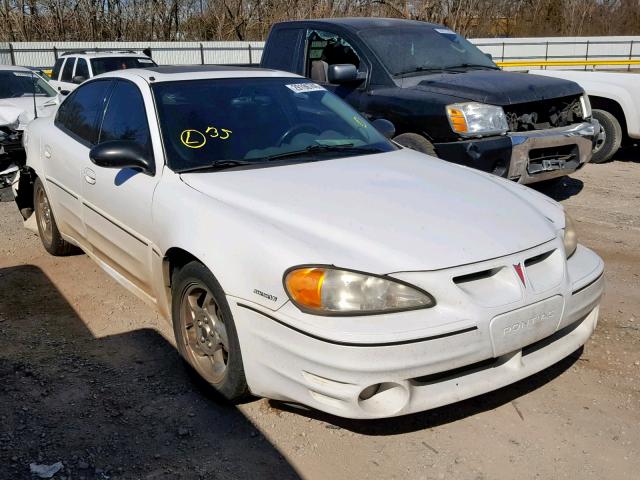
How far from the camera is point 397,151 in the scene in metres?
4.36

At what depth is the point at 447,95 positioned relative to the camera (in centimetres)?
621

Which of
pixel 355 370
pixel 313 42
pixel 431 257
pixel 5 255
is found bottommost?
pixel 5 255

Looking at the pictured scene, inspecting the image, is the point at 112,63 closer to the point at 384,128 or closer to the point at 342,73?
the point at 342,73

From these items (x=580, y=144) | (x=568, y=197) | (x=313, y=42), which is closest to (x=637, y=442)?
(x=580, y=144)

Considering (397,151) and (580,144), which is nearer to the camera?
(397,151)

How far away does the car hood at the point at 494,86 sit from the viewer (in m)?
6.16

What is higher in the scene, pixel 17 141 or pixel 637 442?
pixel 17 141

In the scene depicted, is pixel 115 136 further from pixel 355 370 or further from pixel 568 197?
pixel 568 197

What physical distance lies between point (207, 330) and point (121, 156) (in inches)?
43.7

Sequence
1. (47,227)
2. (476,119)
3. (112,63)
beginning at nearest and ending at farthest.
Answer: (47,227) → (476,119) → (112,63)

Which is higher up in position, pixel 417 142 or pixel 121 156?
pixel 121 156

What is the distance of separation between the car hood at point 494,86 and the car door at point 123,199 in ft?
10.1

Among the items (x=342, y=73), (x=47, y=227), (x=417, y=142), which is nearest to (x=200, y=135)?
(x=47, y=227)

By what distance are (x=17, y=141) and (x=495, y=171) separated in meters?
5.48
